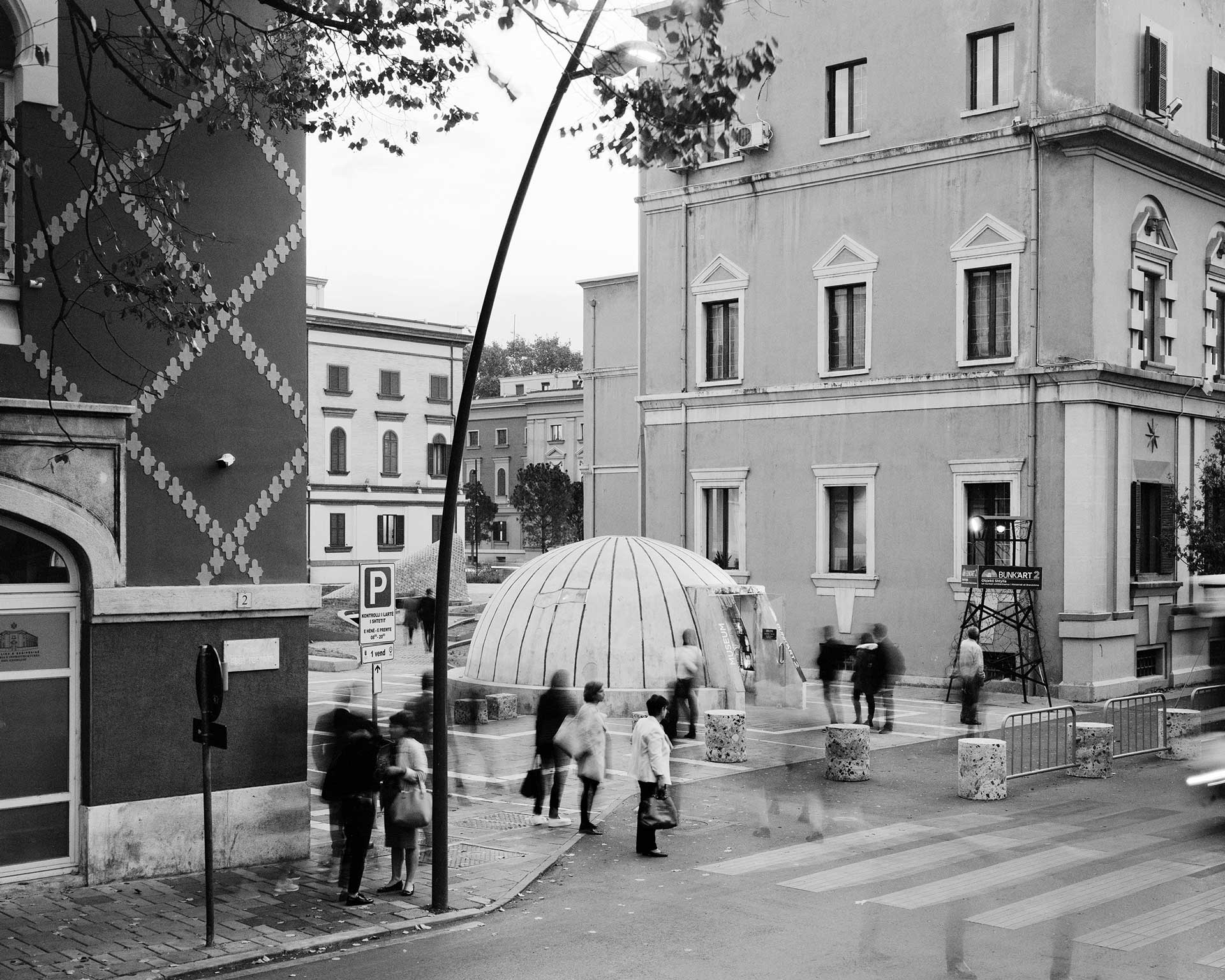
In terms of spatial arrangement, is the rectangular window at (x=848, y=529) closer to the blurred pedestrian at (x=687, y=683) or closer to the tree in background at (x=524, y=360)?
the blurred pedestrian at (x=687, y=683)

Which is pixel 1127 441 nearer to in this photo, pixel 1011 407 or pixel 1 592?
pixel 1011 407

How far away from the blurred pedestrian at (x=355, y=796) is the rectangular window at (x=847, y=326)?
21.1 m

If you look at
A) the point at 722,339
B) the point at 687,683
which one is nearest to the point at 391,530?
the point at 722,339

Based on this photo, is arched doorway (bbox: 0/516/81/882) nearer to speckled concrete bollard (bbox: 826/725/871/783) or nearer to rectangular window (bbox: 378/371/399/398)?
speckled concrete bollard (bbox: 826/725/871/783)

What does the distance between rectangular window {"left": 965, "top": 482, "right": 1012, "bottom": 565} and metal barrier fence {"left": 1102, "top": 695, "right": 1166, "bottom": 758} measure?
431 cm

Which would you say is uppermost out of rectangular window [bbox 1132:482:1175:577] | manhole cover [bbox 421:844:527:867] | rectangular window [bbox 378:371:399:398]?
rectangular window [bbox 378:371:399:398]

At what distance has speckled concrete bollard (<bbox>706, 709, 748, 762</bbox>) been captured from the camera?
20141mm

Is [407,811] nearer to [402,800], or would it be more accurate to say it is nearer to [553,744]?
[402,800]

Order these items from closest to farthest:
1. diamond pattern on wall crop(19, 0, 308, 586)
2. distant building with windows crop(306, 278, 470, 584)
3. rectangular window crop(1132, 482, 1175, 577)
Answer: diamond pattern on wall crop(19, 0, 308, 586) → rectangular window crop(1132, 482, 1175, 577) → distant building with windows crop(306, 278, 470, 584)

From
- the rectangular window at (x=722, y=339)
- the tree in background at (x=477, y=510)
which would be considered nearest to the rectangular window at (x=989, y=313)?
the rectangular window at (x=722, y=339)

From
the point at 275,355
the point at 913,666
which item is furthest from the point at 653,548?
the point at 275,355

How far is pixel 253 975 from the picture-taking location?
10242 mm

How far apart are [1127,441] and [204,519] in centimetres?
2142

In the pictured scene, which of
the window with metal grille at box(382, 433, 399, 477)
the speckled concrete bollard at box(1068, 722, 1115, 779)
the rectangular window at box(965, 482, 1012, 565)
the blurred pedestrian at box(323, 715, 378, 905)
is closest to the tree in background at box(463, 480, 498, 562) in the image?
the window with metal grille at box(382, 433, 399, 477)
